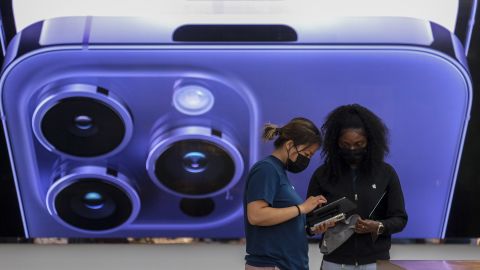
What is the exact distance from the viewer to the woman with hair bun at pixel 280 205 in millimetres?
1827

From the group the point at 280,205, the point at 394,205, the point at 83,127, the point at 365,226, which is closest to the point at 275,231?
the point at 280,205

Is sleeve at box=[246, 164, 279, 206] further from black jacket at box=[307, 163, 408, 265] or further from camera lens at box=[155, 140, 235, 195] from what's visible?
camera lens at box=[155, 140, 235, 195]

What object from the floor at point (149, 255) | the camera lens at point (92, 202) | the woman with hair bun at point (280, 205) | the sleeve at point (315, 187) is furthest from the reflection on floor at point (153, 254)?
the woman with hair bun at point (280, 205)

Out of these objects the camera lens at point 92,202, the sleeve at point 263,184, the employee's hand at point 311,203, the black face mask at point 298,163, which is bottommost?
the camera lens at point 92,202

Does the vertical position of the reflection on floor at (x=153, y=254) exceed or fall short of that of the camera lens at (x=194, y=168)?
it falls short

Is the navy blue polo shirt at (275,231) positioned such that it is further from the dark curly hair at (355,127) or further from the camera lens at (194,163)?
the camera lens at (194,163)

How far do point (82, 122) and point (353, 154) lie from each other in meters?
1.55

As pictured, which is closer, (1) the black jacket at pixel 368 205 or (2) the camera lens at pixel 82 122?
(1) the black jacket at pixel 368 205

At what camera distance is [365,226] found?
1.98 meters

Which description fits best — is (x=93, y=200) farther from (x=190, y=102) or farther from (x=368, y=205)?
(x=368, y=205)

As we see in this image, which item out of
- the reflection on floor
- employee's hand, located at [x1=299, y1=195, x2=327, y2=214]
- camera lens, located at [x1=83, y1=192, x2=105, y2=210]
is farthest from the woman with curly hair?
camera lens, located at [x1=83, y1=192, x2=105, y2=210]

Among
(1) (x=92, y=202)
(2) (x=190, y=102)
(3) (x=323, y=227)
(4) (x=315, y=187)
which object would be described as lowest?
(1) (x=92, y=202)

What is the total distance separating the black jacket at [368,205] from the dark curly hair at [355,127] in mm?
28

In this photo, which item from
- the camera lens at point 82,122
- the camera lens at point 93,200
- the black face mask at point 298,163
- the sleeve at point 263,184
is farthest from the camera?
the camera lens at point 93,200
